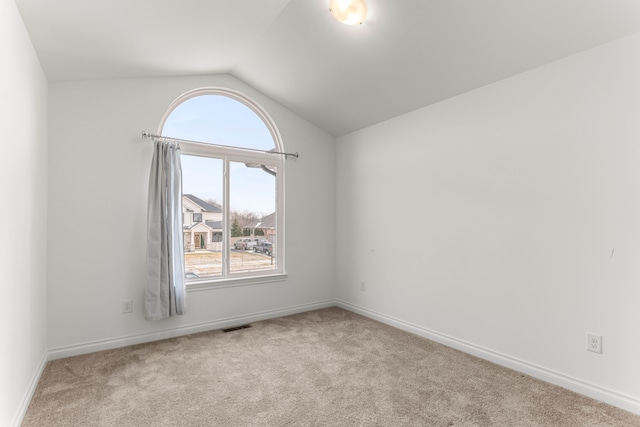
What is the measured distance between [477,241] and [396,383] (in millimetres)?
1311

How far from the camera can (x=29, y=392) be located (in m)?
2.09

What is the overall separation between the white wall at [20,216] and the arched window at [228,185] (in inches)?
43.9

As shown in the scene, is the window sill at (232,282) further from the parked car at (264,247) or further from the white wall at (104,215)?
the parked car at (264,247)

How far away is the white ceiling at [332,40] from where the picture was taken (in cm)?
201

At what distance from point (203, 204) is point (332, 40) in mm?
2050

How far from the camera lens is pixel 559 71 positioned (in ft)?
7.48

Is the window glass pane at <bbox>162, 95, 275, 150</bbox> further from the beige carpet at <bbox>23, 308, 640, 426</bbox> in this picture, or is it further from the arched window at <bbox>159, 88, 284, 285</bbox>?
the beige carpet at <bbox>23, 308, 640, 426</bbox>

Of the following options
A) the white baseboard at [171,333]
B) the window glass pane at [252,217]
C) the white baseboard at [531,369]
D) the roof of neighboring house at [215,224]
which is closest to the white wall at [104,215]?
the white baseboard at [171,333]

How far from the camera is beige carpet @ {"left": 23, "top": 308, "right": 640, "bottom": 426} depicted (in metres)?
1.90

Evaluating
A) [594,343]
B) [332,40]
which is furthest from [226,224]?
[594,343]

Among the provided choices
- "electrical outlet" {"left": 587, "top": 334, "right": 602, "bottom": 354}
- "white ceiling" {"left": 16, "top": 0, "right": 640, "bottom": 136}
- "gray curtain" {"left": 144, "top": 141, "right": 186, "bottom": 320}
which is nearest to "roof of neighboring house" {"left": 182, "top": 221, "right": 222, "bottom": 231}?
"gray curtain" {"left": 144, "top": 141, "right": 186, "bottom": 320}

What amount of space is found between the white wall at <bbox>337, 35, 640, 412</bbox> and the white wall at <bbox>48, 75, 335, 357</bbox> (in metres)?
2.07

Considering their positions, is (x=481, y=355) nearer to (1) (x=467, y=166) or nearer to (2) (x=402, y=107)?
(1) (x=467, y=166)

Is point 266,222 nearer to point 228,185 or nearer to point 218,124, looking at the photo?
point 228,185
